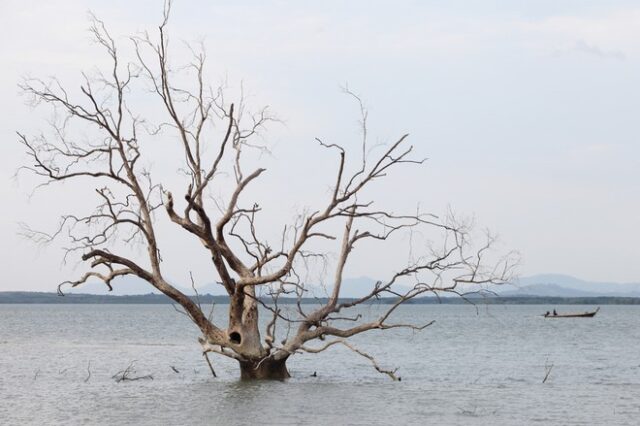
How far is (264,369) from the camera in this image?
24281 millimetres

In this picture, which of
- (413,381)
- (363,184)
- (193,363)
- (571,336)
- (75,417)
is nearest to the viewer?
(75,417)

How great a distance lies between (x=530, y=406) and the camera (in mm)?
22672

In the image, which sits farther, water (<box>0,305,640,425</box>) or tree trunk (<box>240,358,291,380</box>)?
tree trunk (<box>240,358,291,380</box>)

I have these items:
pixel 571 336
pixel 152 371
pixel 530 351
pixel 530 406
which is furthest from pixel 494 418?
pixel 571 336

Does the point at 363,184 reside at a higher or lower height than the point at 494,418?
higher

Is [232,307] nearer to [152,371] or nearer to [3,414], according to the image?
[3,414]

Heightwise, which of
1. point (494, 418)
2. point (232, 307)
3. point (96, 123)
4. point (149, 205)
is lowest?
point (494, 418)

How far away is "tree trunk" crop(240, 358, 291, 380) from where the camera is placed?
2406 centimetres

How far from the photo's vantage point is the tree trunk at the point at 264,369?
24.1 metres

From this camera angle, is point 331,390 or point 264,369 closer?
point 264,369

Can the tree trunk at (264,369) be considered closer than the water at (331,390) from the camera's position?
No

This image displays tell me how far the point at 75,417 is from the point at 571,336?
159 feet

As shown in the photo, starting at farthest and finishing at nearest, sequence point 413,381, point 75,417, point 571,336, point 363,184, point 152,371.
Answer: point 571,336 < point 152,371 < point 413,381 < point 363,184 < point 75,417

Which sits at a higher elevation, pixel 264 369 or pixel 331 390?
pixel 264 369
